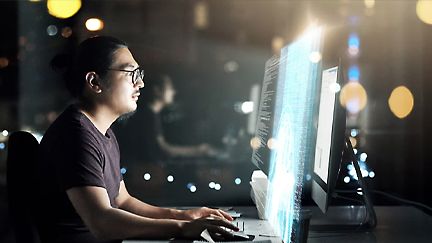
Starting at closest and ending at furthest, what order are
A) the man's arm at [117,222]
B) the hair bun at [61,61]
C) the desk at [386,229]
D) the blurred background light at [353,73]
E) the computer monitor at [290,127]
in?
the computer monitor at [290,127], the man's arm at [117,222], the desk at [386,229], the hair bun at [61,61], the blurred background light at [353,73]

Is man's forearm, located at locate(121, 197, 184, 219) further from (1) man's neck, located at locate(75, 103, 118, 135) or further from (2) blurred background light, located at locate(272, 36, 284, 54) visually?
(2) blurred background light, located at locate(272, 36, 284, 54)

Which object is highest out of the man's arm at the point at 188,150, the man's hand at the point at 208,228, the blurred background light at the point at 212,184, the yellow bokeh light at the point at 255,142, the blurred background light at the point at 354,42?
the blurred background light at the point at 354,42

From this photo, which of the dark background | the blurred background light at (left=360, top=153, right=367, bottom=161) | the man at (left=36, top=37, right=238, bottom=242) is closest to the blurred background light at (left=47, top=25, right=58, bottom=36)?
the dark background

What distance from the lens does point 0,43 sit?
171 centimetres

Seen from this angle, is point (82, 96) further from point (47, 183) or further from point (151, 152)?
point (151, 152)

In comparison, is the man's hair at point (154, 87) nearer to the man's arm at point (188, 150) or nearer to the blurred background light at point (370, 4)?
the man's arm at point (188, 150)

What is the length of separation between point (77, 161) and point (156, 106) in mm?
677

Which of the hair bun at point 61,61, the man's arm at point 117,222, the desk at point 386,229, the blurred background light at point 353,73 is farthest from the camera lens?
the blurred background light at point 353,73

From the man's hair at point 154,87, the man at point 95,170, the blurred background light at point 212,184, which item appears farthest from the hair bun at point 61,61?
the blurred background light at point 212,184

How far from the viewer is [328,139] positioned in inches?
39.0

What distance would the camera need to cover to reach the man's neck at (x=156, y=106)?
169 centimetres

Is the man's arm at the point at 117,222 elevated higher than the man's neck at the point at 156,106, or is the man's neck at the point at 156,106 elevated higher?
the man's neck at the point at 156,106

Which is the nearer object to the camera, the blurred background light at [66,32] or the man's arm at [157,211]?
the man's arm at [157,211]

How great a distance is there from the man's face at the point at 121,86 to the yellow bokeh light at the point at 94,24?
1.37ft
